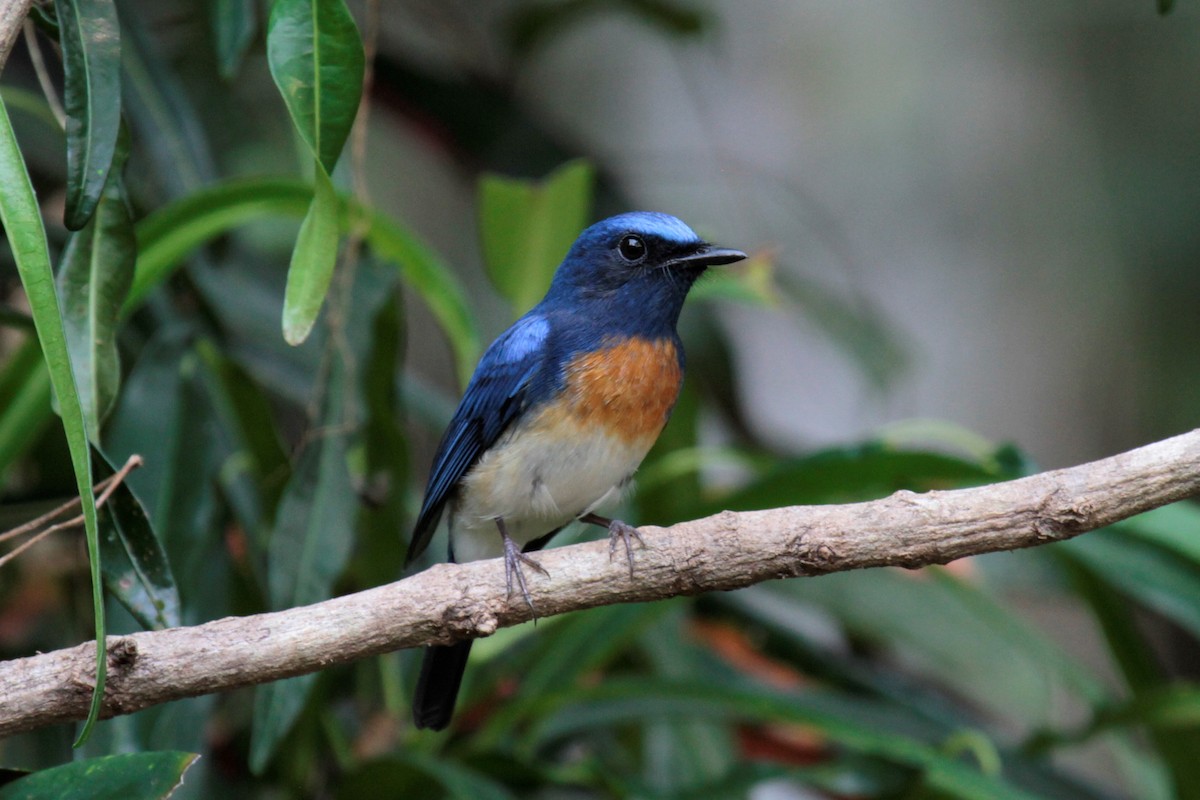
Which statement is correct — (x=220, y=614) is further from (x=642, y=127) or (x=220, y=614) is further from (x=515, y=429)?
(x=642, y=127)

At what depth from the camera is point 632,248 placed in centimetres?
291

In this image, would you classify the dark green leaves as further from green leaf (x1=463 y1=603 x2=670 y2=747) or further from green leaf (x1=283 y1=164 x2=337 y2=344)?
green leaf (x1=463 y1=603 x2=670 y2=747)

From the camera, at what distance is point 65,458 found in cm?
366

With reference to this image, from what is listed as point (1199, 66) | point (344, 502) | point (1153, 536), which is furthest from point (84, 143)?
point (1199, 66)

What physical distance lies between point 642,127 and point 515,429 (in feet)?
14.0

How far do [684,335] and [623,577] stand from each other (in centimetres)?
284

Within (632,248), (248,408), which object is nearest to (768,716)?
(632,248)

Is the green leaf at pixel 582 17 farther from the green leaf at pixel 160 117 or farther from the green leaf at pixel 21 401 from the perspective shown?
the green leaf at pixel 21 401

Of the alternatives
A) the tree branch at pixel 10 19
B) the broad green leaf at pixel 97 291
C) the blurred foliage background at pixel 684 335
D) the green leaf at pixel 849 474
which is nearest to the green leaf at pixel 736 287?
the blurred foliage background at pixel 684 335

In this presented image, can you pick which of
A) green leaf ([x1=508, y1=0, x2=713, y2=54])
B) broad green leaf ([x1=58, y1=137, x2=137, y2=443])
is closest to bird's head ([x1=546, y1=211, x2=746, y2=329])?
broad green leaf ([x1=58, y1=137, x2=137, y2=443])

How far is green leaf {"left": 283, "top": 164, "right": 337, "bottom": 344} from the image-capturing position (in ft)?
6.23

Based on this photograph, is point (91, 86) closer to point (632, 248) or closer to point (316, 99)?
point (316, 99)

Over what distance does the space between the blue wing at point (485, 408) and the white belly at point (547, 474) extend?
0.12 ft

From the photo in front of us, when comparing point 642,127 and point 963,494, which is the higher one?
point 963,494
